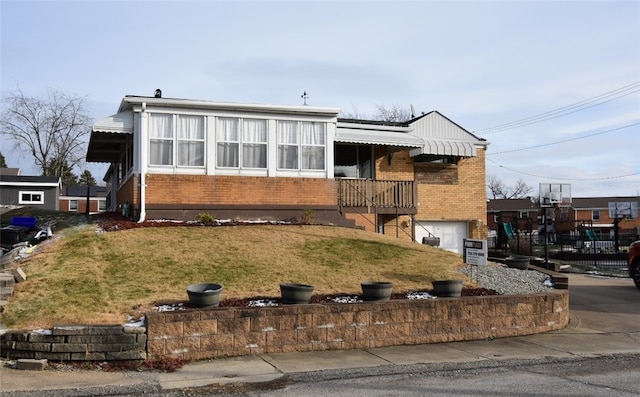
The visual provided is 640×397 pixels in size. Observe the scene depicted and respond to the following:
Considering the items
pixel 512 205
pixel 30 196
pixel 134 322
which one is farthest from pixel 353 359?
pixel 512 205

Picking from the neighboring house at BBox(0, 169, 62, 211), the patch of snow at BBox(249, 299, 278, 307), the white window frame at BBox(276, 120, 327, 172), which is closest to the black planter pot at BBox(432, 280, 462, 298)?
the patch of snow at BBox(249, 299, 278, 307)

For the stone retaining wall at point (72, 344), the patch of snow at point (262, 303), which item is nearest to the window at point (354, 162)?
the patch of snow at point (262, 303)

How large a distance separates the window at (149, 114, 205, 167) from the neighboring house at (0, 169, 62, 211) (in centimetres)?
2480

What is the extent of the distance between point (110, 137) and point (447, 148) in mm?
12002

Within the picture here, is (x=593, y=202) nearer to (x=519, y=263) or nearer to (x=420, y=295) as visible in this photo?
(x=519, y=263)

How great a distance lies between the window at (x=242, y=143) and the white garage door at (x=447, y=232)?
8.45m

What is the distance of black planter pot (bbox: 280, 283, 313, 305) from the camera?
9.47m

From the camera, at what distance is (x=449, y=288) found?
1061 cm

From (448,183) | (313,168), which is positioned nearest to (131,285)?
(313,168)

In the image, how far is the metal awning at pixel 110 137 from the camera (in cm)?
1597

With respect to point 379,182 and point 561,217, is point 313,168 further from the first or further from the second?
point 561,217

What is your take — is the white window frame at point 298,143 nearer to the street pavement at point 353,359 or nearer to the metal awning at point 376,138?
the metal awning at point 376,138

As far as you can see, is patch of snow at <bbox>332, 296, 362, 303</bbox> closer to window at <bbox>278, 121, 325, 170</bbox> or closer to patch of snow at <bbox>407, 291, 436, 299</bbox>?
patch of snow at <bbox>407, 291, 436, 299</bbox>

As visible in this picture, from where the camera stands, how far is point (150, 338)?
27.0ft
